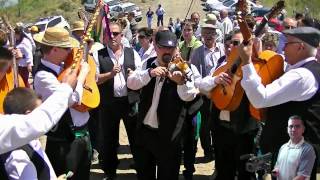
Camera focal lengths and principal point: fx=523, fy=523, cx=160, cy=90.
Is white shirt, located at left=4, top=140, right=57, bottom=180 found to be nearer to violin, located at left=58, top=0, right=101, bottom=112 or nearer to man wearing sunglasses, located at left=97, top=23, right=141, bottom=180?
violin, located at left=58, top=0, right=101, bottom=112

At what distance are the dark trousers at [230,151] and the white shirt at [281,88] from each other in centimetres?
165

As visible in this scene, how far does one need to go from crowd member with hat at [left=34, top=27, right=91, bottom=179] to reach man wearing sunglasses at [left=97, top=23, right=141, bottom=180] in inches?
62.5

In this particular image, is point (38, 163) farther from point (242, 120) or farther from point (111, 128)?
point (111, 128)

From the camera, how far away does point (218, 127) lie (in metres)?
5.85

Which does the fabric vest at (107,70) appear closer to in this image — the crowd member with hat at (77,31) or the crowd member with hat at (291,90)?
the crowd member with hat at (77,31)

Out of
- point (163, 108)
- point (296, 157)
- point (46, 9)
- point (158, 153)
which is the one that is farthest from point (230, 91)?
point (46, 9)

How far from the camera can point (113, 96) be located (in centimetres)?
682

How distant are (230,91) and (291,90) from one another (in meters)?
1.37

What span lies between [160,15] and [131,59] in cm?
3071

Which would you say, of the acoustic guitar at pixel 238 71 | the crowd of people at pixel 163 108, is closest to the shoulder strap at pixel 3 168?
the crowd of people at pixel 163 108

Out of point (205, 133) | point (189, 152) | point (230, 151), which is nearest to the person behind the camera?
point (230, 151)

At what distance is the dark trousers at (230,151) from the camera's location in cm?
569

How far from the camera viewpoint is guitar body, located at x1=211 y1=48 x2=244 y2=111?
5234 mm

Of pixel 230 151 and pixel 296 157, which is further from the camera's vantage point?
pixel 230 151
